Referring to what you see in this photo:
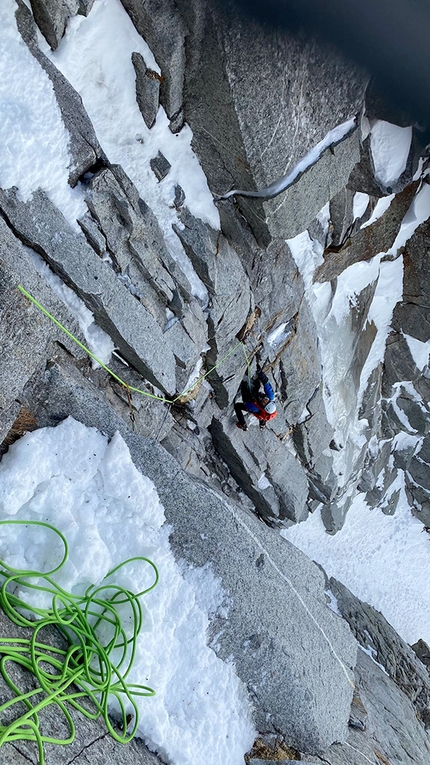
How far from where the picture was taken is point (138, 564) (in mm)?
3590

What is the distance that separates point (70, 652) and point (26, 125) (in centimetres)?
332

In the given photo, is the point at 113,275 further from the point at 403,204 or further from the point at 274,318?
the point at 403,204

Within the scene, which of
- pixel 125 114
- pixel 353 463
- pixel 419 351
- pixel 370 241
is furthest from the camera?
pixel 353 463

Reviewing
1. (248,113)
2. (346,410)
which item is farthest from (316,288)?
(248,113)

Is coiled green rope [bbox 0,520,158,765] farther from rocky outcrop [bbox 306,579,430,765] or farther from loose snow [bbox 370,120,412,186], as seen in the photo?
loose snow [bbox 370,120,412,186]

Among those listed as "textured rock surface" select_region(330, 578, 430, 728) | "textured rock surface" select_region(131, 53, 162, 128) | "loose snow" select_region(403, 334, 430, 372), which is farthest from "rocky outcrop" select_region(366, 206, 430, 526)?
"textured rock surface" select_region(131, 53, 162, 128)

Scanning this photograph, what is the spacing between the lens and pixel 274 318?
673 centimetres

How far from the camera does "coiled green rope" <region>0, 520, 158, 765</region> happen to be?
106 inches

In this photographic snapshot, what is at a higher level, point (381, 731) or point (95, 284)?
point (95, 284)

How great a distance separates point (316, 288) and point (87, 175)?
4.14m

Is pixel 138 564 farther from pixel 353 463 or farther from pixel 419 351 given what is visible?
pixel 419 351

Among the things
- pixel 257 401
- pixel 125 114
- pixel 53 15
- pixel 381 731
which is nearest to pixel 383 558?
pixel 381 731

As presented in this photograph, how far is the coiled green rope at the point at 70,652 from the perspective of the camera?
2.69 meters

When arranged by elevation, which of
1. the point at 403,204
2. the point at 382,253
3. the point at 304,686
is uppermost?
the point at 403,204
